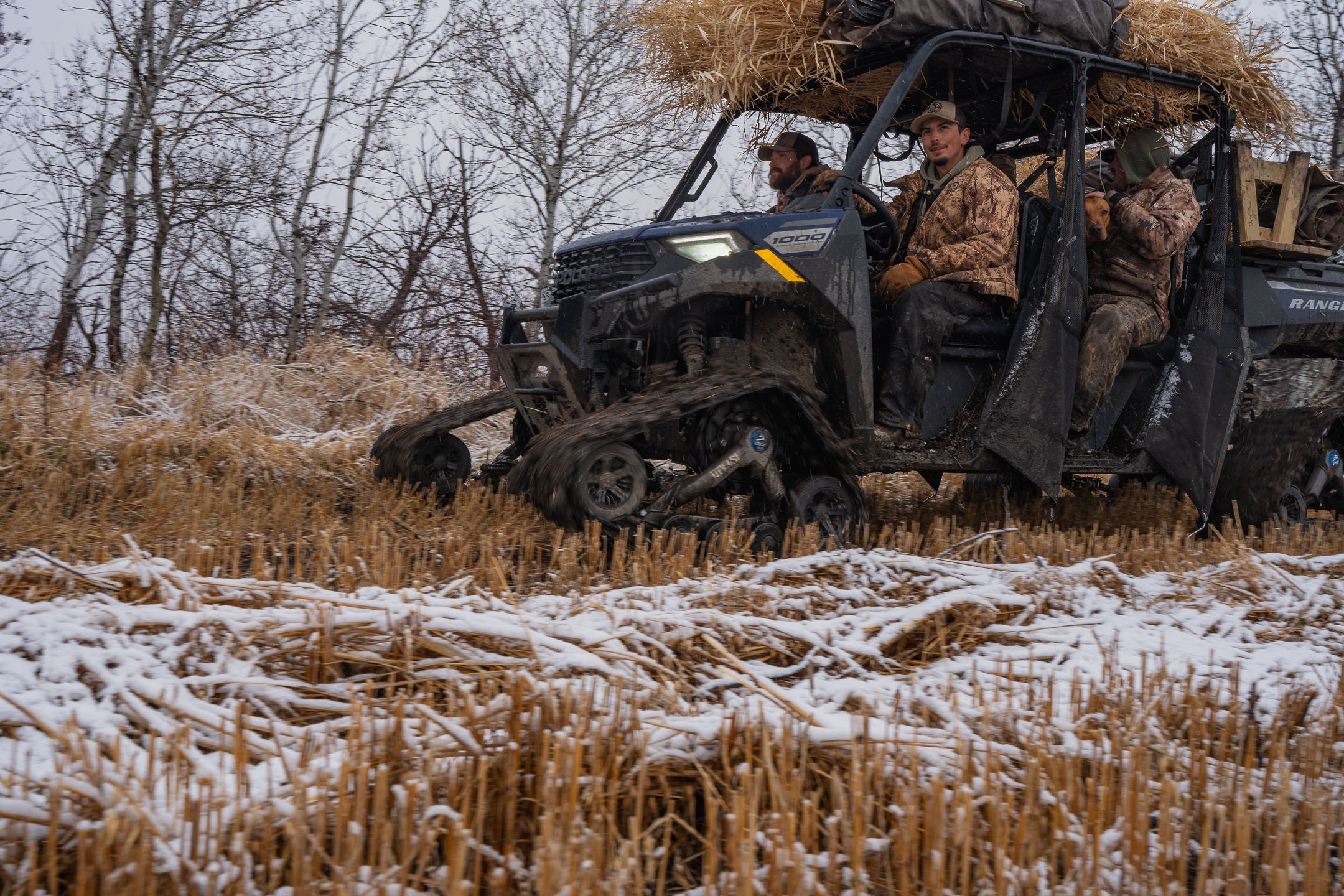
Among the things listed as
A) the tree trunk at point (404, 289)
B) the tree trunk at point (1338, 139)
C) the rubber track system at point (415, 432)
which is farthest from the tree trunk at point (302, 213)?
the tree trunk at point (1338, 139)

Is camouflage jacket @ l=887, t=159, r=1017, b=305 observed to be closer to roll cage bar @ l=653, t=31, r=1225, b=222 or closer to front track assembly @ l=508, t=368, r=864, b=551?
roll cage bar @ l=653, t=31, r=1225, b=222

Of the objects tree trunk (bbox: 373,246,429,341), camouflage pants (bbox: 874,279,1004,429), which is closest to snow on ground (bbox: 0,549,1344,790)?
camouflage pants (bbox: 874,279,1004,429)

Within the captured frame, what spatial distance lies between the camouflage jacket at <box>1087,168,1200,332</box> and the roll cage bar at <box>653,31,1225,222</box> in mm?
576

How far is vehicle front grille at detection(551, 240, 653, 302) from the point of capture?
4895 millimetres

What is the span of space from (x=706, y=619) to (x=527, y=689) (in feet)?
2.51

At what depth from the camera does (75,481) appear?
5.81 meters

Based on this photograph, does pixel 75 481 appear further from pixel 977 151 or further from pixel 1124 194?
pixel 1124 194

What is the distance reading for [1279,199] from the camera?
6578mm

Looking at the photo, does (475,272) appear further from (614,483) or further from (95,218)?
(614,483)

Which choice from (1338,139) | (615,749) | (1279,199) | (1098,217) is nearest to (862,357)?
(1098,217)

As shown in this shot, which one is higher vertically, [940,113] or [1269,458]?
[940,113]

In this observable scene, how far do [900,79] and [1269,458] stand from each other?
10.4 ft

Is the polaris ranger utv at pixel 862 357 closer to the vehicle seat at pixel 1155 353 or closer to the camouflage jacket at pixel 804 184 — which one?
the vehicle seat at pixel 1155 353

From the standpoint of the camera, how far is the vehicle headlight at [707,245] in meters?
4.72
